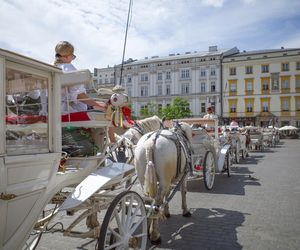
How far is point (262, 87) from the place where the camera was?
57594 millimetres

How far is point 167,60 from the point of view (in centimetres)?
6328

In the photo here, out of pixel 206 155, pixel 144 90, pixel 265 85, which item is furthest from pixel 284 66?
pixel 206 155

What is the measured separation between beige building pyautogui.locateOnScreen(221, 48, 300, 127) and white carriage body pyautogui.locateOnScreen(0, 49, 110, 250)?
5573cm

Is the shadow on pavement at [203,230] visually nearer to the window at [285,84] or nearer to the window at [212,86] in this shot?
the window at [212,86]

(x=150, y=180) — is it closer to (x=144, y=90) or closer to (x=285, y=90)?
(x=285, y=90)

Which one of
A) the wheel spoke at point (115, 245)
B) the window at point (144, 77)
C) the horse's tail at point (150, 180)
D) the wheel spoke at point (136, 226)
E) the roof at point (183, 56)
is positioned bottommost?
the wheel spoke at point (115, 245)

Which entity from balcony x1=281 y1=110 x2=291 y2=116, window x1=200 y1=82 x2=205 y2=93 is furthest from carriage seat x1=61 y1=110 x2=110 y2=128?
window x1=200 y1=82 x2=205 y2=93

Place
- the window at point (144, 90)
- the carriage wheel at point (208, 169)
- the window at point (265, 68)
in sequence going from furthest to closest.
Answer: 1. the window at point (144, 90)
2. the window at point (265, 68)
3. the carriage wheel at point (208, 169)

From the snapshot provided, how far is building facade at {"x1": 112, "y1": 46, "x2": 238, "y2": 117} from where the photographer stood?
59.7 meters

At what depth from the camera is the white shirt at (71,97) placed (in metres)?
3.68

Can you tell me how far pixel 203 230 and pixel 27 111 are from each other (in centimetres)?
345

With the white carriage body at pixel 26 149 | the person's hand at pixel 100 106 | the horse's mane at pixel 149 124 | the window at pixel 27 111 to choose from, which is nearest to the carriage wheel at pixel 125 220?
the white carriage body at pixel 26 149

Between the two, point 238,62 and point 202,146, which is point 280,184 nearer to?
point 202,146

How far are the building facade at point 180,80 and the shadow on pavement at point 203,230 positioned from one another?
179 ft
